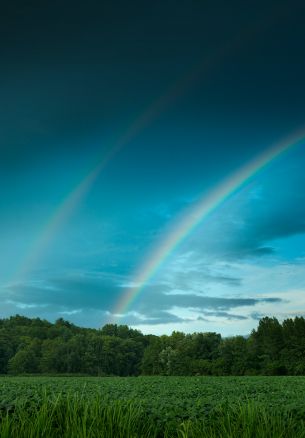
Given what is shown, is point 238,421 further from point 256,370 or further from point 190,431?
point 256,370

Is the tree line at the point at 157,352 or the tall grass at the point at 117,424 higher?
the tree line at the point at 157,352

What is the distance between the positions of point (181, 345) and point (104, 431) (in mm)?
100567

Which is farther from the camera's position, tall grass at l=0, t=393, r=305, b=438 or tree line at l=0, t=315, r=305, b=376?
tree line at l=0, t=315, r=305, b=376

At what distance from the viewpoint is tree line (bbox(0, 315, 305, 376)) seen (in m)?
91.4

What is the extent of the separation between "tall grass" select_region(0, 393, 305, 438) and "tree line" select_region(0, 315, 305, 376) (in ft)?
259

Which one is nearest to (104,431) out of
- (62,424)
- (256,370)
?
(62,424)

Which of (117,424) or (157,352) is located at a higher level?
(157,352)

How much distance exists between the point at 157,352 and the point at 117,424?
104m

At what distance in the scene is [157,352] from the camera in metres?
110

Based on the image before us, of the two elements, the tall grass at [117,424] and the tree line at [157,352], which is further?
the tree line at [157,352]

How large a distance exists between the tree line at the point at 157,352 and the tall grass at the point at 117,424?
79.0 meters

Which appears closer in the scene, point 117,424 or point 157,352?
point 117,424

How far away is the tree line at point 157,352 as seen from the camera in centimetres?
9138

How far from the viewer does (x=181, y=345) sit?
105812mm
